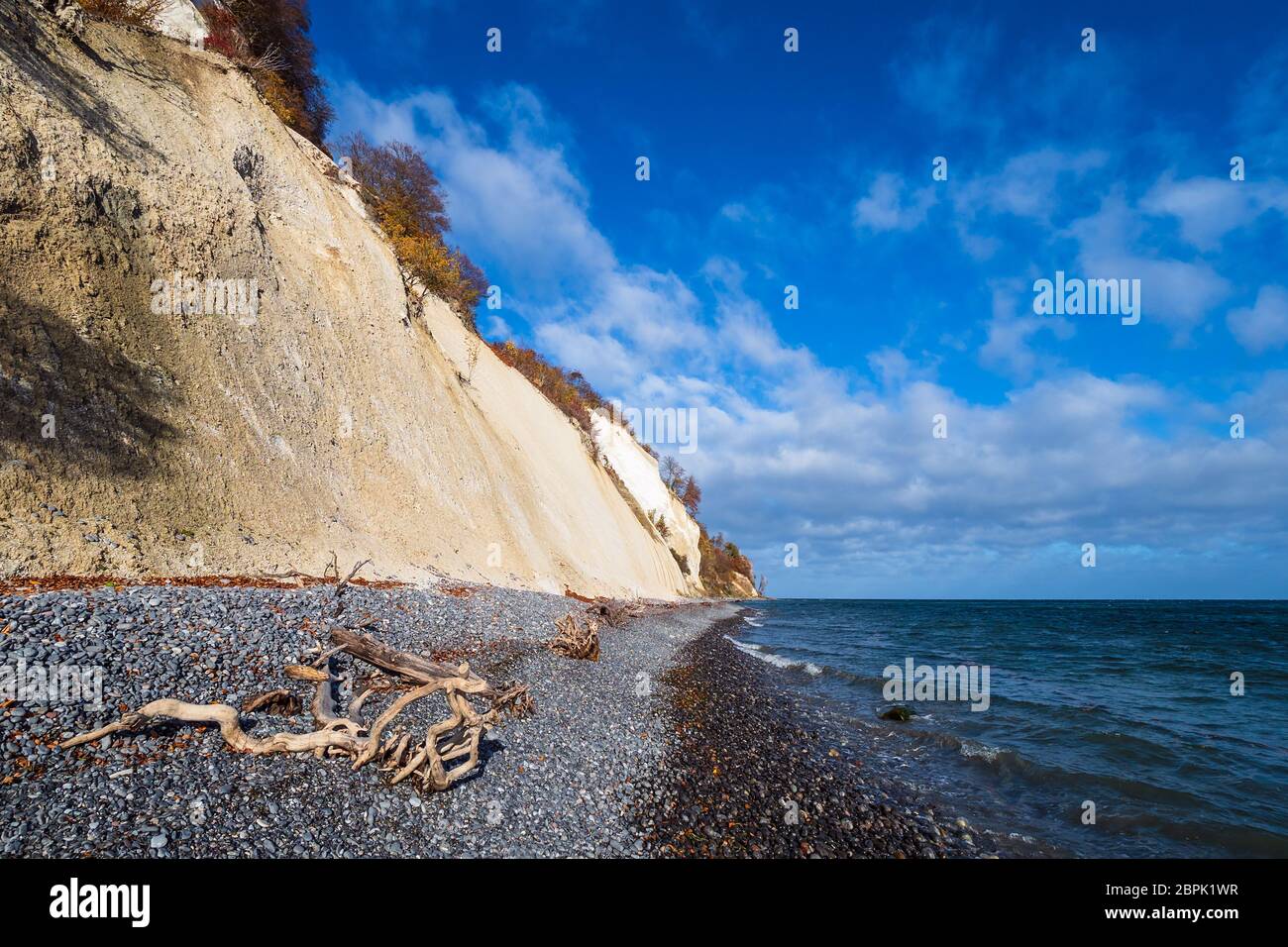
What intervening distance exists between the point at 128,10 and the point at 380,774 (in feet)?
84.5

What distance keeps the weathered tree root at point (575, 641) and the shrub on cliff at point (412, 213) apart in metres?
21.6

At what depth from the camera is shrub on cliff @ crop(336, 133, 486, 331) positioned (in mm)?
27953

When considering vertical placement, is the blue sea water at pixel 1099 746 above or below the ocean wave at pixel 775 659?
above

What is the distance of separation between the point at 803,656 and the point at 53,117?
1297 inches

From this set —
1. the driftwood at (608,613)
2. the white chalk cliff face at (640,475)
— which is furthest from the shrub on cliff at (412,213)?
the white chalk cliff face at (640,475)

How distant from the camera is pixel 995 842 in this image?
28.4ft

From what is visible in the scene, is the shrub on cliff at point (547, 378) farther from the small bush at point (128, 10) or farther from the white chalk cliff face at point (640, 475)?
the small bush at point (128, 10)

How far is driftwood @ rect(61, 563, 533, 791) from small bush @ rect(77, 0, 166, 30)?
21.9m

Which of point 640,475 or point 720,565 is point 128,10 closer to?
point 640,475

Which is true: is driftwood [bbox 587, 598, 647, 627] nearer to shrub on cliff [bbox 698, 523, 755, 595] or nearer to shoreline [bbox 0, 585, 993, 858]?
shoreline [bbox 0, 585, 993, 858]

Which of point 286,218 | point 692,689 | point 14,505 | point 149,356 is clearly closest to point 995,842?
point 692,689

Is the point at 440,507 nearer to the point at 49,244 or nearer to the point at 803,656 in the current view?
the point at 49,244

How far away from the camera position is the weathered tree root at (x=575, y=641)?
15.3 meters

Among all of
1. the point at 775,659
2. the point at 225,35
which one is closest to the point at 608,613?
the point at 775,659
